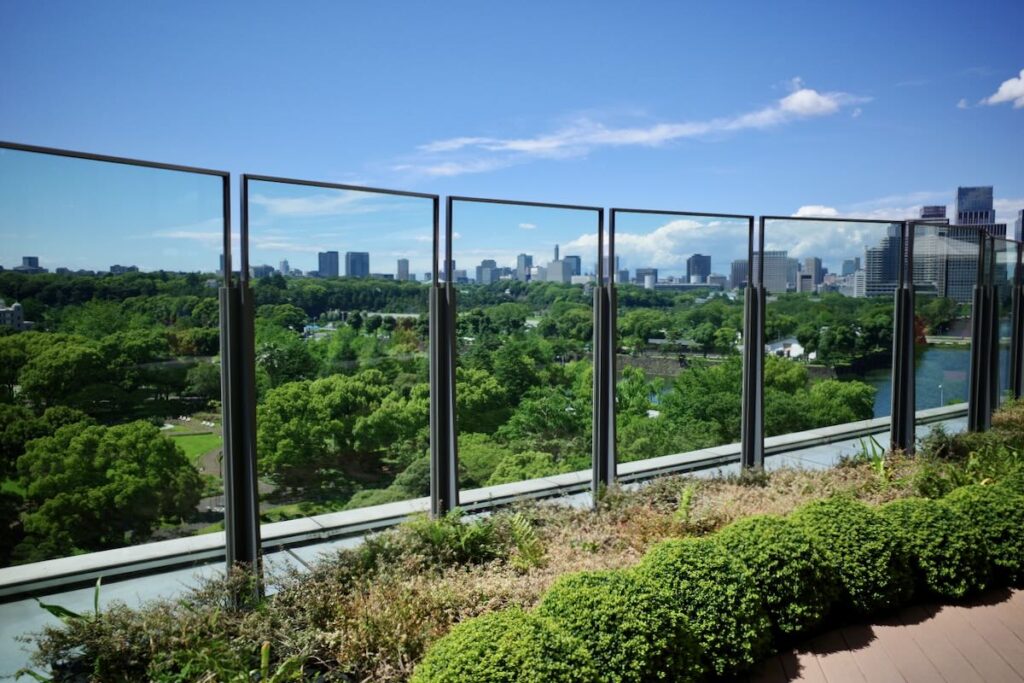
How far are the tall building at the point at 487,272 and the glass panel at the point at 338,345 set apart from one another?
1.65 feet

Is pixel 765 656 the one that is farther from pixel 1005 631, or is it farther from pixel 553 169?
pixel 553 169

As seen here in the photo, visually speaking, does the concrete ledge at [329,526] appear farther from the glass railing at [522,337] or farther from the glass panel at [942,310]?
the glass panel at [942,310]

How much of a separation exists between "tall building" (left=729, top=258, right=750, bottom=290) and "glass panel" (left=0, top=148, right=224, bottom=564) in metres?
5.02

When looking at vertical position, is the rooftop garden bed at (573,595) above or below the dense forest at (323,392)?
below

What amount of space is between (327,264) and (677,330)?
3595 mm

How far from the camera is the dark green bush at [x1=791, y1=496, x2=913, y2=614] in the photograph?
4.44m

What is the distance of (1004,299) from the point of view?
11.0m

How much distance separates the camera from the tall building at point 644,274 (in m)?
6.73

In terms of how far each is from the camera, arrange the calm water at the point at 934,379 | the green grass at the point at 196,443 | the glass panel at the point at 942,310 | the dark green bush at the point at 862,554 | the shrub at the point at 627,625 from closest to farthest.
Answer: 1. the shrub at the point at 627,625
2. the green grass at the point at 196,443
3. the dark green bush at the point at 862,554
4. the calm water at the point at 934,379
5. the glass panel at the point at 942,310

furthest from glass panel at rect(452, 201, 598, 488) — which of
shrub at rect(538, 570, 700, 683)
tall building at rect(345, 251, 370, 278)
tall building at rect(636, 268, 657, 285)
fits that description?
shrub at rect(538, 570, 700, 683)

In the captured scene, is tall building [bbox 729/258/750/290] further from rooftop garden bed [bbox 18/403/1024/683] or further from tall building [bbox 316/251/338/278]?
tall building [bbox 316/251/338/278]

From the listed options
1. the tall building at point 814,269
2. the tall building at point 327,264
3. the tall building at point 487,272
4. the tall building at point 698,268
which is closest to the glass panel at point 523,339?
the tall building at point 487,272

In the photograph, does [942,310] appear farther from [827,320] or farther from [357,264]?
[357,264]

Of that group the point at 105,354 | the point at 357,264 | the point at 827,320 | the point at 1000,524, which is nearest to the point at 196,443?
the point at 105,354
